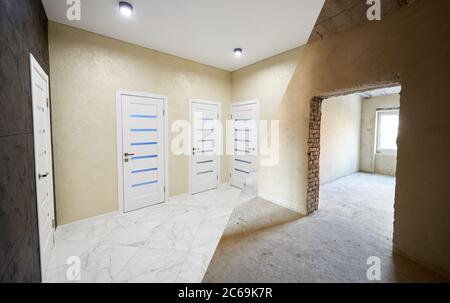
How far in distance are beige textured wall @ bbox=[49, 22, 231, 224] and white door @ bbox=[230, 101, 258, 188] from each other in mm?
1840

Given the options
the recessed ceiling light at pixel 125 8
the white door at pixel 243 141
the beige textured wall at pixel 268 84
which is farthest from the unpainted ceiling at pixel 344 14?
the recessed ceiling light at pixel 125 8

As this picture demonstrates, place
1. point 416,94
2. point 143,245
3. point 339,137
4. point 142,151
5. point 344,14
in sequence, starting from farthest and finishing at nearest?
point 339,137 → point 142,151 → point 143,245 → point 344,14 → point 416,94

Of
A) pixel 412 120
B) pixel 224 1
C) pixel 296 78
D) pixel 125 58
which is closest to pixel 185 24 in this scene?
pixel 224 1

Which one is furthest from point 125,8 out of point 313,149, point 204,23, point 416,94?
point 416,94

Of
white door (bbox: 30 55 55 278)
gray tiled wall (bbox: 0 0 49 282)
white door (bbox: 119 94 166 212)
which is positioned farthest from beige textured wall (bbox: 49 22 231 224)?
gray tiled wall (bbox: 0 0 49 282)

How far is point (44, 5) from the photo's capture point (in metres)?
2.31

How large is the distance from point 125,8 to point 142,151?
2.09 meters

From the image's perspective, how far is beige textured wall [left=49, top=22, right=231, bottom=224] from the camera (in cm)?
273

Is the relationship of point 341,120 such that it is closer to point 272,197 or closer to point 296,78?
point 296,78

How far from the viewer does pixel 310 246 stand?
231 centimetres

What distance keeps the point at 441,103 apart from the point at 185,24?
9.80 ft

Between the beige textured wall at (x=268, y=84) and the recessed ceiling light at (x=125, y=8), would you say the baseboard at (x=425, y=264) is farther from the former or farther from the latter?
the recessed ceiling light at (x=125, y=8)

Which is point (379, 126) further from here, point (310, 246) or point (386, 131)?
point (310, 246)

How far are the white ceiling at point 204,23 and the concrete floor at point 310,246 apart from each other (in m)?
2.82
